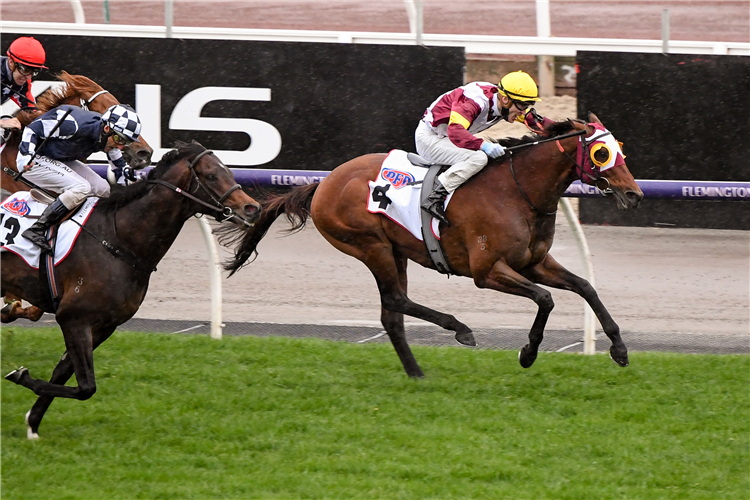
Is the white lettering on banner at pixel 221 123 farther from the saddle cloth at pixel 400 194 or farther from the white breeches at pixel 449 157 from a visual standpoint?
the white breeches at pixel 449 157

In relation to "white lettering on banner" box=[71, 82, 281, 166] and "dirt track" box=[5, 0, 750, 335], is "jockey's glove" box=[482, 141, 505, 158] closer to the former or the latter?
"dirt track" box=[5, 0, 750, 335]

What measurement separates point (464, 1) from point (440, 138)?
1202 centimetres

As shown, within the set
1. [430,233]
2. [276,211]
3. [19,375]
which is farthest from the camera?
[276,211]

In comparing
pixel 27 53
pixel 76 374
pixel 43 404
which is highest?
pixel 27 53

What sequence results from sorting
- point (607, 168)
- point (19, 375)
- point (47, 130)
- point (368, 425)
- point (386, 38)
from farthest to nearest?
1. point (386, 38)
2. point (607, 168)
3. point (47, 130)
4. point (368, 425)
5. point (19, 375)

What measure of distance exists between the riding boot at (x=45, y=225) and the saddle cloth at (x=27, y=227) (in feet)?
0.12

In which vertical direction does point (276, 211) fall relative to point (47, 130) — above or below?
below

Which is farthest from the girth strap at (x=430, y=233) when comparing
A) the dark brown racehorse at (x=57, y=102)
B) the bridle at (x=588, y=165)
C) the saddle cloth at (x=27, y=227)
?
the saddle cloth at (x=27, y=227)

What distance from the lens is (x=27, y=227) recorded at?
5773 millimetres

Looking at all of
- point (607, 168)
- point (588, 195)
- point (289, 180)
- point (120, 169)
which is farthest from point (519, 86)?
point (120, 169)

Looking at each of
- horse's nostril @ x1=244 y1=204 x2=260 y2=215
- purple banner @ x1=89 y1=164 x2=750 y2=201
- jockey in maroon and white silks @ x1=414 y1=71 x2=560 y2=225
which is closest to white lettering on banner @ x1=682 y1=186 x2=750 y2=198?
purple banner @ x1=89 y1=164 x2=750 y2=201

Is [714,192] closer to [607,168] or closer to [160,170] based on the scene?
[607,168]

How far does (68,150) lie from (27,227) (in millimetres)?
594

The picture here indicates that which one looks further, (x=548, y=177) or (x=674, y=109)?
(x=674, y=109)
